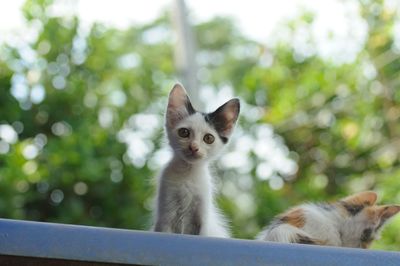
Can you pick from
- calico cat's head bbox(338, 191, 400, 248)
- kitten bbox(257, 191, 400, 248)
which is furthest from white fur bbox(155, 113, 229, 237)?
calico cat's head bbox(338, 191, 400, 248)

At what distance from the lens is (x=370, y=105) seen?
5078mm

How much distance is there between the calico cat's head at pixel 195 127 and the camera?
216cm

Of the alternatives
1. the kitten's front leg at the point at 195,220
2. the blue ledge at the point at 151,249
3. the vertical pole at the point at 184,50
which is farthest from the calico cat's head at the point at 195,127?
the vertical pole at the point at 184,50

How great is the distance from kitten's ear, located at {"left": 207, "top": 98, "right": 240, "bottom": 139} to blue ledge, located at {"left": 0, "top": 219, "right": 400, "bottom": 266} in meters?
0.68

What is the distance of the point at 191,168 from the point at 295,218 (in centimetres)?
32

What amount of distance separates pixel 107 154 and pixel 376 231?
2.36 meters

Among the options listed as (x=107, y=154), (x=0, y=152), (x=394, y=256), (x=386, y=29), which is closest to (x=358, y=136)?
(x=386, y=29)

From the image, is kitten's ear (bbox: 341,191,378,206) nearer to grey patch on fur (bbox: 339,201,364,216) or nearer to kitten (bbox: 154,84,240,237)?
grey patch on fur (bbox: 339,201,364,216)

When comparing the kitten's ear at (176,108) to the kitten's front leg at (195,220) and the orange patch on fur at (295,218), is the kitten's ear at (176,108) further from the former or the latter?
the orange patch on fur at (295,218)

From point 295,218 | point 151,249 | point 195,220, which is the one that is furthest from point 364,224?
point 151,249

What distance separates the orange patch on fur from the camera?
2.03 meters

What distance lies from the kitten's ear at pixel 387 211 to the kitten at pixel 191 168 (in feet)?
1.43

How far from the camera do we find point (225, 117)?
223cm

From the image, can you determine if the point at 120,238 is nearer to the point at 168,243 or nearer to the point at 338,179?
the point at 168,243
